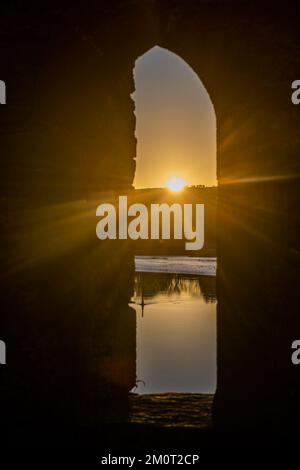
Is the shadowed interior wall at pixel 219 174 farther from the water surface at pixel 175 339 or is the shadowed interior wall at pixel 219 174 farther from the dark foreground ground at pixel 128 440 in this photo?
the water surface at pixel 175 339

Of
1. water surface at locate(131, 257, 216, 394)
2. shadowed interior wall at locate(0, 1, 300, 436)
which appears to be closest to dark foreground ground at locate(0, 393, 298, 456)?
shadowed interior wall at locate(0, 1, 300, 436)

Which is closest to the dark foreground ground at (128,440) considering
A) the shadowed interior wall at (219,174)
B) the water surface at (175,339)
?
the shadowed interior wall at (219,174)

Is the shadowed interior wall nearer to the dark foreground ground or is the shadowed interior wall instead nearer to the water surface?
the dark foreground ground

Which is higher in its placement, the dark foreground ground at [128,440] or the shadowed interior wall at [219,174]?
the shadowed interior wall at [219,174]

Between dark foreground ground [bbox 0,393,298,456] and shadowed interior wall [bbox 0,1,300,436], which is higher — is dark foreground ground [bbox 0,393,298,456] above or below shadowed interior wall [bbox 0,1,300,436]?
below

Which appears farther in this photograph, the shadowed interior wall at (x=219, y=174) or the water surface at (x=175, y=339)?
the water surface at (x=175, y=339)

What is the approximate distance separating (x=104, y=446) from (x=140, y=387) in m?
3.66

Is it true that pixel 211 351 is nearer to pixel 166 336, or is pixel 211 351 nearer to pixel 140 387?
pixel 166 336

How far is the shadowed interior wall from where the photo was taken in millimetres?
3676

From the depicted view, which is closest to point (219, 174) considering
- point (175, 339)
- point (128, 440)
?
point (128, 440)

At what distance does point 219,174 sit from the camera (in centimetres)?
403

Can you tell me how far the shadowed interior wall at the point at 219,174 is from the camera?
368 cm

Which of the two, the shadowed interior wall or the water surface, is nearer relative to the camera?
the shadowed interior wall

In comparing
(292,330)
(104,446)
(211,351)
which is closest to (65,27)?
(292,330)
